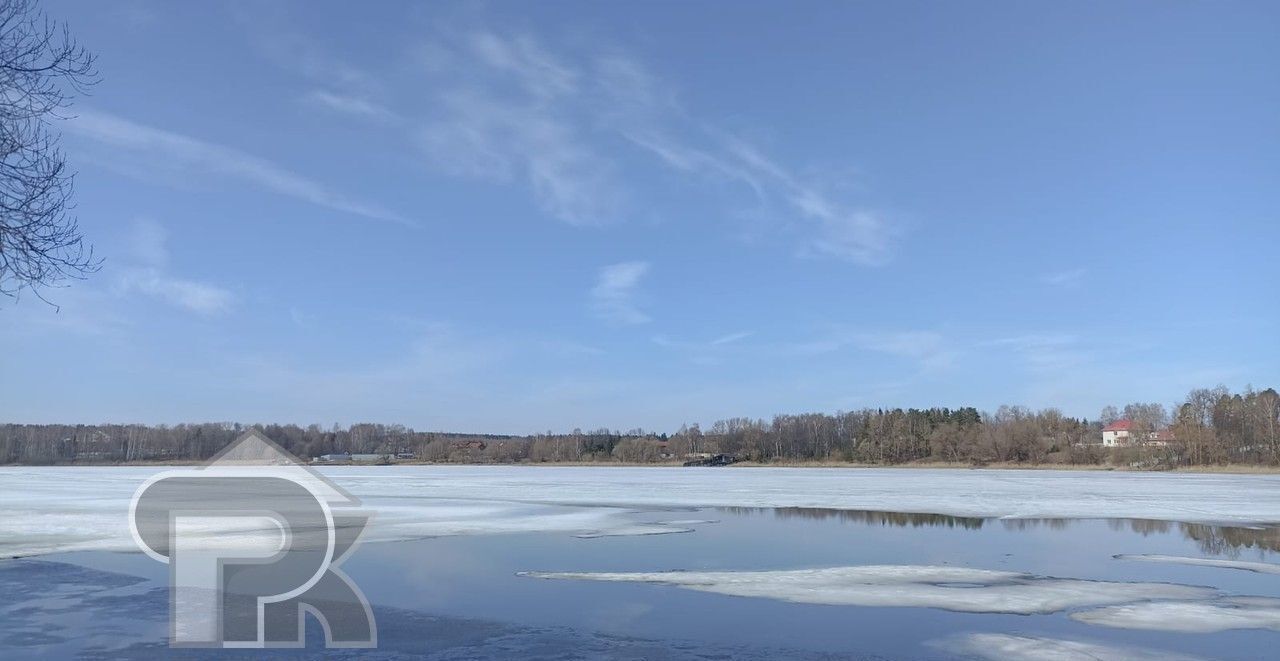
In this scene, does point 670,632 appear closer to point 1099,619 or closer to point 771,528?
Answer: point 1099,619

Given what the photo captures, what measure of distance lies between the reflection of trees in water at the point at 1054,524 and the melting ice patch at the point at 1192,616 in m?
4.93

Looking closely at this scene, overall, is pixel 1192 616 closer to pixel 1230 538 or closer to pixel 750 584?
pixel 750 584

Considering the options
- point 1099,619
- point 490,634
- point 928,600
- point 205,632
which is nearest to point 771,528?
point 928,600

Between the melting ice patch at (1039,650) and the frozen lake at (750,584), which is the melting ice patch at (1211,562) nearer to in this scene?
the frozen lake at (750,584)

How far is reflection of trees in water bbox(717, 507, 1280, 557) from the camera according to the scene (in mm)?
13719

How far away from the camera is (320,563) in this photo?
429 inches

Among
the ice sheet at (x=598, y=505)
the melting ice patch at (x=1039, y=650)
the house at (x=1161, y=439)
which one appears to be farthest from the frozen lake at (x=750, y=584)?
the house at (x=1161, y=439)

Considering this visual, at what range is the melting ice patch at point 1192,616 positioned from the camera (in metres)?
7.41

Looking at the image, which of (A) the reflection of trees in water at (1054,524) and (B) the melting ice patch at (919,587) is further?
(A) the reflection of trees in water at (1054,524)

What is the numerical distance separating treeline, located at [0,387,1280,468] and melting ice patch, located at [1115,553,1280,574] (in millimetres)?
45171

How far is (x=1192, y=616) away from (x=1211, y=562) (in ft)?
15.1

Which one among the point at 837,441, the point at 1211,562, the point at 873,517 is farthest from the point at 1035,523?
the point at 837,441

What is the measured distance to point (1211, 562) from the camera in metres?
11.6

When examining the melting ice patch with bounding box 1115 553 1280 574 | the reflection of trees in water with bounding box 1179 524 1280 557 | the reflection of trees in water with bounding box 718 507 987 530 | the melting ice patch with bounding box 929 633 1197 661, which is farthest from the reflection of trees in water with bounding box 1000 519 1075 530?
the melting ice patch with bounding box 929 633 1197 661
